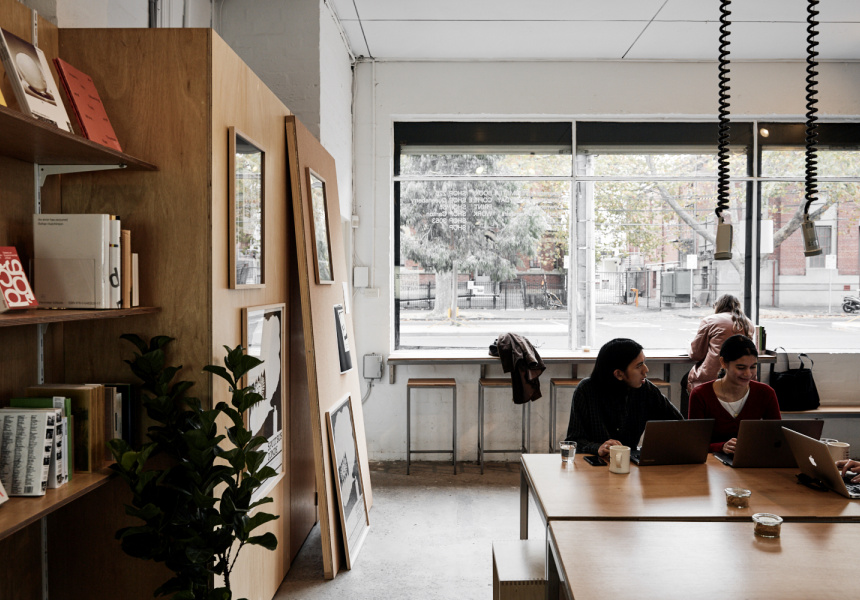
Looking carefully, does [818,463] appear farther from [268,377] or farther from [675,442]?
[268,377]

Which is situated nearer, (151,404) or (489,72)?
(151,404)

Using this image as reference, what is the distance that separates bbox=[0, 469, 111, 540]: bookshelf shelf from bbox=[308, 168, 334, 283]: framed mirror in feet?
4.95

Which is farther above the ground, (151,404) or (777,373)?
(151,404)

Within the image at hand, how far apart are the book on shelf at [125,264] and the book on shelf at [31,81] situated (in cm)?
36

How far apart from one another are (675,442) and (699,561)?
0.85 meters

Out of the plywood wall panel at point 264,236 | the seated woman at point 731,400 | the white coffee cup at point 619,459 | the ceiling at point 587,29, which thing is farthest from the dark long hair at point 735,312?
the plywood wall panel at point 264,236

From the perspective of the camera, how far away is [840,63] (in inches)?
200

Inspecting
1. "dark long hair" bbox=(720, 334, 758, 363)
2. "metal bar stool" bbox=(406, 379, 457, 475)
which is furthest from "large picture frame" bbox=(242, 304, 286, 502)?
"dark long hair" bbox=(720, 334, 758, 363)

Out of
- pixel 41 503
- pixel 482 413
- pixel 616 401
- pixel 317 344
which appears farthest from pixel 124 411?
pixel 482 413

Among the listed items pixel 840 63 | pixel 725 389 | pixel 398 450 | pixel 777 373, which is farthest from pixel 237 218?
pixel 840 63

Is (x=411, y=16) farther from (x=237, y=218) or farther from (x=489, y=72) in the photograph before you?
(x=237, y=218)

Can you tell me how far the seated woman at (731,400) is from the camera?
2.95 metres

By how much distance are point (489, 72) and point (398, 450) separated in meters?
3.40

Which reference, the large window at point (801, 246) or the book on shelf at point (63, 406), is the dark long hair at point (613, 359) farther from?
A: the large window at point (801, 246)
